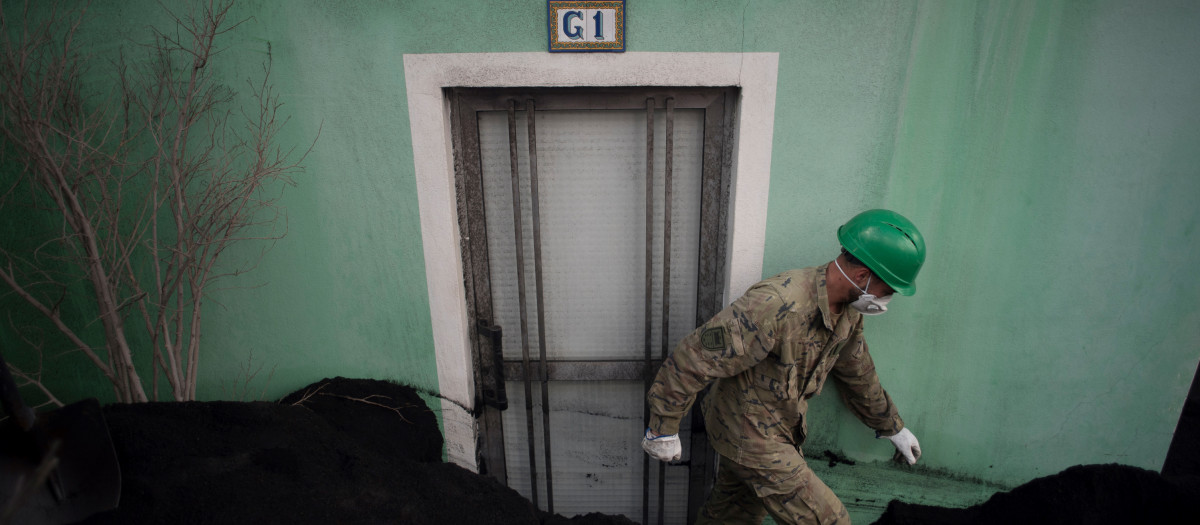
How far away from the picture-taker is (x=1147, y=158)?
234cm

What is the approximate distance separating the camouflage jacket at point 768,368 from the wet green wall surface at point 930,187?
0.88 feet

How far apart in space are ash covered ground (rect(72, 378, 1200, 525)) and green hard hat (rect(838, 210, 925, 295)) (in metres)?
1.58

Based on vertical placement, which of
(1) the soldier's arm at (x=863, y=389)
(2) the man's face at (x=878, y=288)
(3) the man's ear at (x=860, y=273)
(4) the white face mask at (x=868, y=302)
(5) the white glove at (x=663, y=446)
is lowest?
(5) the white glove at (x=663, y=446)

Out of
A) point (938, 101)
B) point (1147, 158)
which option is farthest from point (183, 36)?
point (1147, 158)

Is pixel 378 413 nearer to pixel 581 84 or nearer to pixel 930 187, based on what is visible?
pixel 581 84

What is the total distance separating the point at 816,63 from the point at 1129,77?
128 cm

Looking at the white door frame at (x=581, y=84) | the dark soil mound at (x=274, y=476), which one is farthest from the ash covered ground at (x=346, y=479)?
the white door frame at (x=581, y=84)

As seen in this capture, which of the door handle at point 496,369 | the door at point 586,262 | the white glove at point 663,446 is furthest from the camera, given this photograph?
the door handle at point 496,369

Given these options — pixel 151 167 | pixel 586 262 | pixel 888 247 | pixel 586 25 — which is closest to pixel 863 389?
pixel 888 247

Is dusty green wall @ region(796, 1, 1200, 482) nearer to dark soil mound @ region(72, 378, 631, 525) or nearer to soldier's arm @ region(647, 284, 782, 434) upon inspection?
soldier's arm @ region(647, 284, 782, 434)

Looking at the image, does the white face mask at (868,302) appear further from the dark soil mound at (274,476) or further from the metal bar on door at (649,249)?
the dark soil mound at (274,476)

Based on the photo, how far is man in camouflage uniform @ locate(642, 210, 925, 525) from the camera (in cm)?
212

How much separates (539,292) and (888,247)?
1543 mm

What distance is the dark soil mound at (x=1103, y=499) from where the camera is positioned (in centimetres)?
252
